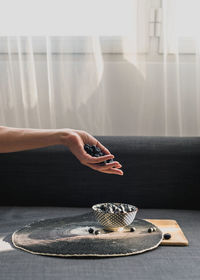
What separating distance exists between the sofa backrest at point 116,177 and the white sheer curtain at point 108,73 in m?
0.24

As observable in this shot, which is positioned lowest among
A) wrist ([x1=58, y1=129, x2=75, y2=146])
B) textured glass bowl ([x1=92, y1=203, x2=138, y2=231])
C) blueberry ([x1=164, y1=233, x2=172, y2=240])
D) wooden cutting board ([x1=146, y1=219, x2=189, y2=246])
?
wooden cutting board ([x1=146, y1=219, x2=189, y2=246])

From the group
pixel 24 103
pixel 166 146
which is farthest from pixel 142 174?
pixel 24 103

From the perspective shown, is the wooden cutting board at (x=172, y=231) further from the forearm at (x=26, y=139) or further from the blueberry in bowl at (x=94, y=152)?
the forearm at (x=26, y=139)

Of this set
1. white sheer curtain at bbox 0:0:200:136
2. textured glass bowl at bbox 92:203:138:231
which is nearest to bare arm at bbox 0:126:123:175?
textured glass bowl at bbox 92:203:138:231

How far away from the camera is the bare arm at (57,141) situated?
140 cm

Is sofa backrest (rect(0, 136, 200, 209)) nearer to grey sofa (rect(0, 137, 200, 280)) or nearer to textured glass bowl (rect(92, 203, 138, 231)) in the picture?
grey sofa (rect(0, 137, 200, 280))

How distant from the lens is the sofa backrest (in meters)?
1.94

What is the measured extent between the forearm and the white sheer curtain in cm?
61

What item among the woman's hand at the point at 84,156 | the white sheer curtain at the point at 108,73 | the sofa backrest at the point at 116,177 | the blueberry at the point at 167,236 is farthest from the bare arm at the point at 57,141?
the white sheer curtain at the point at 108,73

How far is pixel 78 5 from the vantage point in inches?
84.7

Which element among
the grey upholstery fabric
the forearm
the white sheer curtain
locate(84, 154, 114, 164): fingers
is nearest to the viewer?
the grey upholstery fabric

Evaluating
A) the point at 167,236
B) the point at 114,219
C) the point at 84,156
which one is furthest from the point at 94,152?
the point at 167,236

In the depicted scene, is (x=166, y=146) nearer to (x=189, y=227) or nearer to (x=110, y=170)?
(x=189, y=227)

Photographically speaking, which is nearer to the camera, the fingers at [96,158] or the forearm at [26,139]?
the fingers at [96,158]
